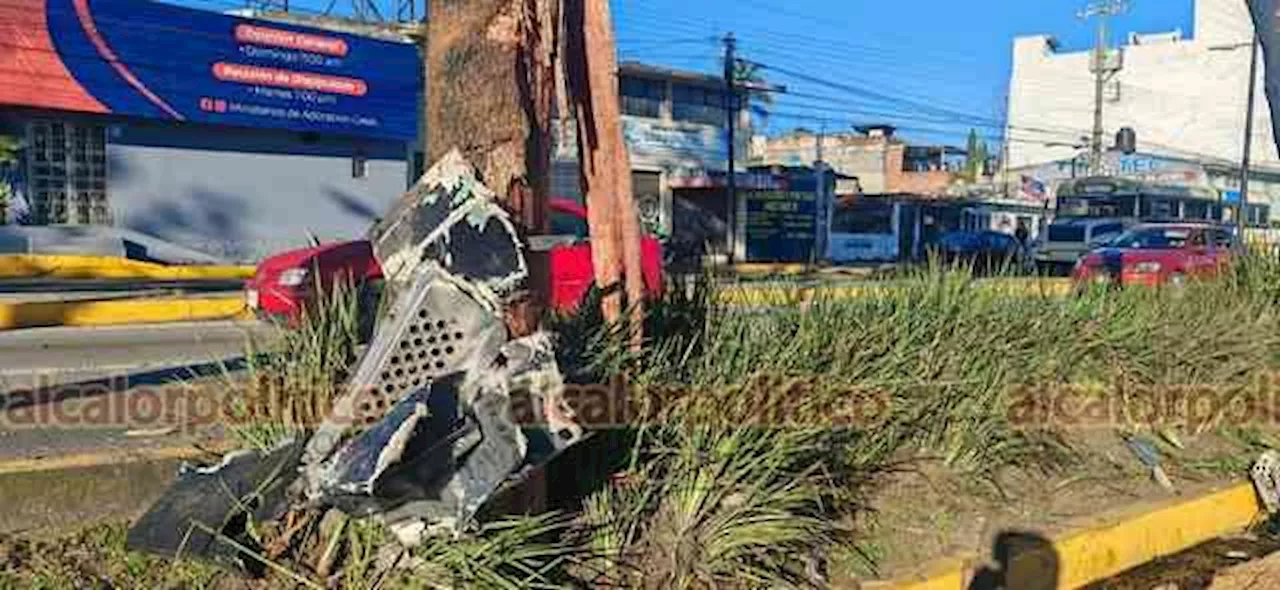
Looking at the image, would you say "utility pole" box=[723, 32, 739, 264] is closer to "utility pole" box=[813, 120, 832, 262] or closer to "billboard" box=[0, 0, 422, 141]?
"utility pole" box=[813, 120, 832, 262]

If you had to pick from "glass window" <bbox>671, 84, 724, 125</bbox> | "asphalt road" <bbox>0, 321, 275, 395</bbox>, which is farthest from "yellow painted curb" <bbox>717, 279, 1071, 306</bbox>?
"glass window" <bbox>671, 84, 724, 125</bbox>

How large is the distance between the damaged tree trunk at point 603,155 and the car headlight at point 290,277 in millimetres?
5045

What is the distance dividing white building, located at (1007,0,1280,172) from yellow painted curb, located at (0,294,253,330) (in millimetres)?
63681

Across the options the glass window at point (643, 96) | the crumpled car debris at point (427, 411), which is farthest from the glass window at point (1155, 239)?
the crumpled car debris at point (427, 411)

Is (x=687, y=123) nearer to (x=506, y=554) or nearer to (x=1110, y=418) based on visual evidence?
(x=1110, y=418)

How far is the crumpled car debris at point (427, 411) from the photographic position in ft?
11.1

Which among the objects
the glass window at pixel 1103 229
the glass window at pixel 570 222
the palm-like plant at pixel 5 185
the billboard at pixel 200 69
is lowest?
the glass window at pixel 1103 229

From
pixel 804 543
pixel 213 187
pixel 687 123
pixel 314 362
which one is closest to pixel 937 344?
pixel 804 543

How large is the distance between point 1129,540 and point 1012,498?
56 cm

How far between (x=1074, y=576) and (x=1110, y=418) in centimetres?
198

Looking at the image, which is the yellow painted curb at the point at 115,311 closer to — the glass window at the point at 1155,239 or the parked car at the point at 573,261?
the parked car at the point at 573,261

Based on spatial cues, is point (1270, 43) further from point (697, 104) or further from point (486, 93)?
point (697, 104)

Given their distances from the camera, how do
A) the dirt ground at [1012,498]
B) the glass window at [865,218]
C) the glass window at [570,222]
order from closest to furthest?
1. the dirt ground at [1012,498]
2. the glass window at [570,222]
3. the glass window at [865,218]

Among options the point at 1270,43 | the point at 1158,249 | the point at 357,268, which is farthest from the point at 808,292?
the point at 1158,249
